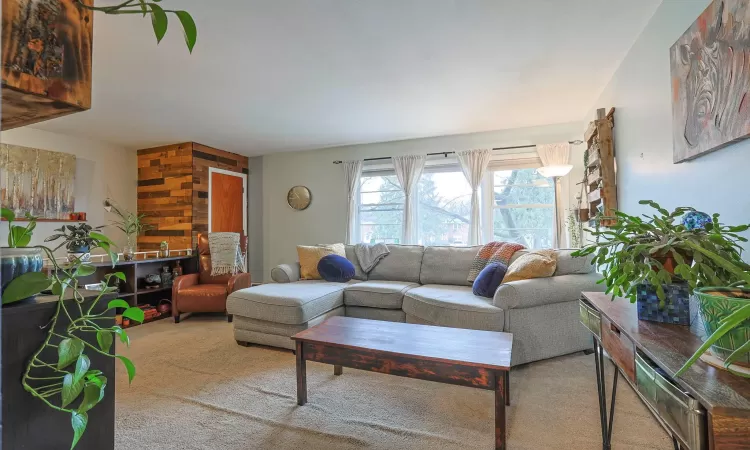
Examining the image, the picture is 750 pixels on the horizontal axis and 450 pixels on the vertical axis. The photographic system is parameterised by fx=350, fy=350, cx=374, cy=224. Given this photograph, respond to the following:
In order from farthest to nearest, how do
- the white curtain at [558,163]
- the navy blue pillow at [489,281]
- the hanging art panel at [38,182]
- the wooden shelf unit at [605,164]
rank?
the white curtain at [558,163], the hanging art panel at [38,182], the navy blue pillow at [489,281], the wooden shelf unit at [605,164]

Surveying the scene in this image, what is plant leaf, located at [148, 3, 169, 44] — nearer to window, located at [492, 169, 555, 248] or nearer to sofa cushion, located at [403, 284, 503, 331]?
sofa cushion, located at [403, 284, 503, 331]

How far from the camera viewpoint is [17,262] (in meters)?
0.73

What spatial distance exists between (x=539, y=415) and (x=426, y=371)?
28.6 inches

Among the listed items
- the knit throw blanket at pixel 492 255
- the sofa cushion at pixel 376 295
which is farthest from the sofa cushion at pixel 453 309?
the knit throw blanket at pixel 492 255

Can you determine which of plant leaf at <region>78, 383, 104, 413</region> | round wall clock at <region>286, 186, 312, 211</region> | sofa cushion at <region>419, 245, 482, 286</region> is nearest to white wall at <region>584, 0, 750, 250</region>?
sofa cushion at <region>419, 245, 482, 286</region>

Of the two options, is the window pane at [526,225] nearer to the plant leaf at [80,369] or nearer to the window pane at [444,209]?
the window pane at [444,209]

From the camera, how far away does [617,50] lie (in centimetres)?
239

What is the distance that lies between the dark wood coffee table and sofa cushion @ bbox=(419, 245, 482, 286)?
1415 mm

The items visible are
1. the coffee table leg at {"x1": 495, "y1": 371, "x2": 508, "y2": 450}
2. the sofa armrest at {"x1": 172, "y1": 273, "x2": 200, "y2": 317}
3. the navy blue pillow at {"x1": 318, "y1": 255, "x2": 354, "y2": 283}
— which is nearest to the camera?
the coffee table leg at {"x1": 495, "y1": 371, "x2": 508, "y2": 450}

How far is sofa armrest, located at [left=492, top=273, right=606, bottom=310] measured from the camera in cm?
248

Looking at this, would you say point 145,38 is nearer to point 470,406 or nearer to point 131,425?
point 131,425

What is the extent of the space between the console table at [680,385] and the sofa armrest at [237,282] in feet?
11.1

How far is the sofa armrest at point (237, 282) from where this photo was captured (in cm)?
368

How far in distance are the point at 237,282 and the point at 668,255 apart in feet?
11.8
